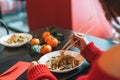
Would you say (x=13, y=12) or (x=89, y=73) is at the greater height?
(x=89, y=73)

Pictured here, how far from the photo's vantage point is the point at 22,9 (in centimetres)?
403

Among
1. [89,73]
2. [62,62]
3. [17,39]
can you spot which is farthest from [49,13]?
[89,73]

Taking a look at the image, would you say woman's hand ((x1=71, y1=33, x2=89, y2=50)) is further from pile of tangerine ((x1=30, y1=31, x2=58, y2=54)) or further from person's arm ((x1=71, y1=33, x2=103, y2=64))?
pile of tangerine ((x1=30, y1=31, x2=58, y2=54))

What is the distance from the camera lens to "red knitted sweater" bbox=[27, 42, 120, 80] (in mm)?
516

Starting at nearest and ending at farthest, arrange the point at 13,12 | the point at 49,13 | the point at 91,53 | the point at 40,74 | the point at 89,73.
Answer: the point at 89,73 → the point at 40,74 → the point at 91,53 → the point at 49,13 → the point at 13,12

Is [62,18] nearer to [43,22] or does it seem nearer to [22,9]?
[43,22]

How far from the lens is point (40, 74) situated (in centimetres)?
88

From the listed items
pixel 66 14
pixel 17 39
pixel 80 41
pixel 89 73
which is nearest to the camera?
pixel 89 73

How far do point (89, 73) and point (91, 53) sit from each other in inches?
15.0

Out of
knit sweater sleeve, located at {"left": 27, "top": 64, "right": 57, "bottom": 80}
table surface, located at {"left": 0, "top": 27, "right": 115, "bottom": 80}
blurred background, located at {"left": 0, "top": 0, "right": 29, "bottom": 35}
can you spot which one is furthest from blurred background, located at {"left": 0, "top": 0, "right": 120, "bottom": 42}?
blurred background, located at {"left": 0, "top": 0, "right": 29, "bottom": 35}

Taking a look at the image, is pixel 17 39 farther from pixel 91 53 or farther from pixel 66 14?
pixel 66 14

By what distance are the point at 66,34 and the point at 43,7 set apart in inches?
36.1

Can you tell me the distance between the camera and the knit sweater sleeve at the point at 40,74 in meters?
0.88

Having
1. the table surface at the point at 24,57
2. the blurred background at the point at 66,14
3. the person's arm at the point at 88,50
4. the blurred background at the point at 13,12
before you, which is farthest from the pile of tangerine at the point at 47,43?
the blurred background at the point at 13,12
